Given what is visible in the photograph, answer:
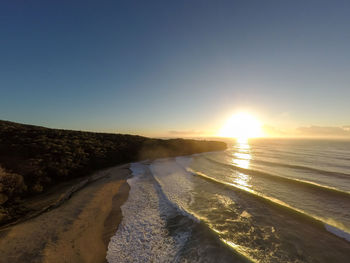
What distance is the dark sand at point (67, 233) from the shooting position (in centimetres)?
526

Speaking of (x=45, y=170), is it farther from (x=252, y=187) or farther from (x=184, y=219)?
(x=252, y=187)

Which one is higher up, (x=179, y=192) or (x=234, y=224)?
(x=179, y=192)

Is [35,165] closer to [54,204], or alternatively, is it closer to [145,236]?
[54,204]

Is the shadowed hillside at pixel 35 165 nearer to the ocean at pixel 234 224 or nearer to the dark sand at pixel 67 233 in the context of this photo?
the dark sand at pixel 67 233

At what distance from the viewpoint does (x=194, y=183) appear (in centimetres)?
1441

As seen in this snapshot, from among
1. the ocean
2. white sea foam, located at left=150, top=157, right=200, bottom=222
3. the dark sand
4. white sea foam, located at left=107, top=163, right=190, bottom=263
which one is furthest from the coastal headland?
white sea foam, located at left=150, top=157, right=200, bottom=222

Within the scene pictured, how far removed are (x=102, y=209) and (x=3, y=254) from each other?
4156 mm

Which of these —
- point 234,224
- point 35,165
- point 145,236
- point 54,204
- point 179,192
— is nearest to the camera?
point 145,236

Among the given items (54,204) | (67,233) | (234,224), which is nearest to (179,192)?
(234,224)

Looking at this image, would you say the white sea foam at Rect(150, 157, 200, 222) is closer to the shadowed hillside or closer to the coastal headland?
the coastal headland

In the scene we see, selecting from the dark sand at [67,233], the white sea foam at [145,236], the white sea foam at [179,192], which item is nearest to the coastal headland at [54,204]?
the dark sand at [67,233]

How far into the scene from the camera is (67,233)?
21.3 feet

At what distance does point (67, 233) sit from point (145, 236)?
3.79 m

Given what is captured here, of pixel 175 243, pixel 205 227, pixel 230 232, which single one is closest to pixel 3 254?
pixel 175 243
